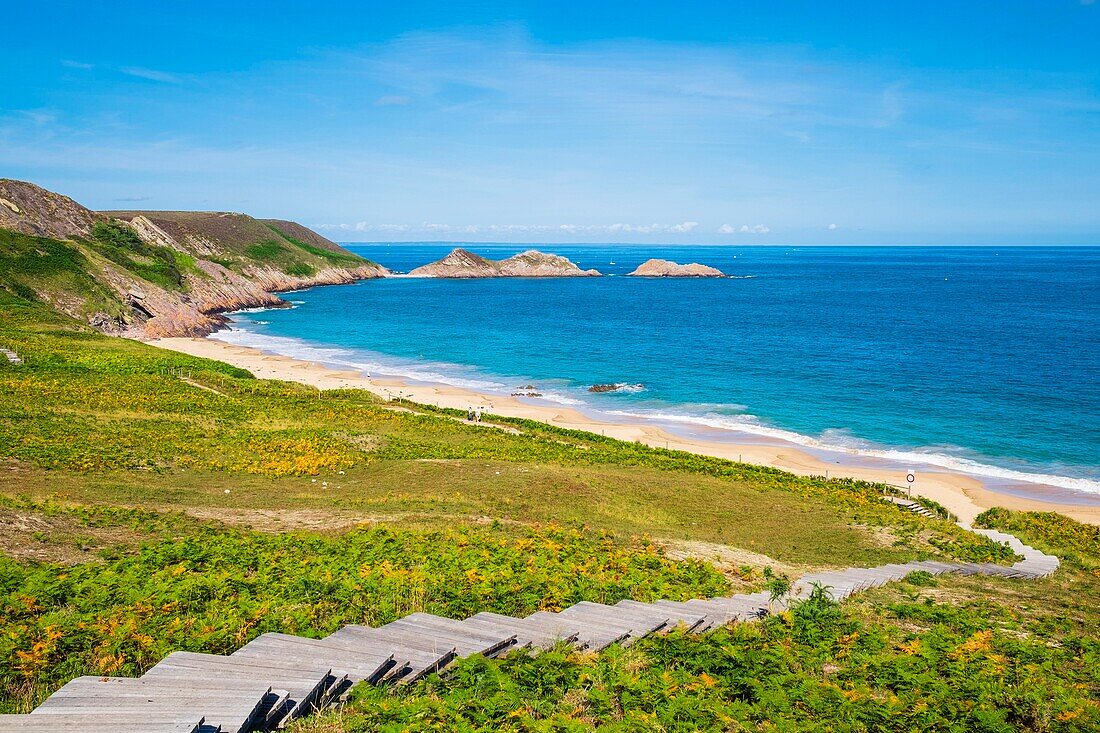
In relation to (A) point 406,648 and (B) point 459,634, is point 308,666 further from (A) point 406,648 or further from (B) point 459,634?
(B) point 459,634

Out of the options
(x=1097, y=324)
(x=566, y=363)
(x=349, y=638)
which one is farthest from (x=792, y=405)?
(x=1097, y=324)

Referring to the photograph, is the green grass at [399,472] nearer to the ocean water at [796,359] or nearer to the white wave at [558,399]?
the white wave at [558,399]

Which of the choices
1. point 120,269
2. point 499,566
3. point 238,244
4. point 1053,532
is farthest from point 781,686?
point 238,244

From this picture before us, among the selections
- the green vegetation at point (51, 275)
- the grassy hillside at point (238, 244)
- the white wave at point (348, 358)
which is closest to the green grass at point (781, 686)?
the white wave at point (348, 358)

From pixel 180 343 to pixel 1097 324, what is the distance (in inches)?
4858

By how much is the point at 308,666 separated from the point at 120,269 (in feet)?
328

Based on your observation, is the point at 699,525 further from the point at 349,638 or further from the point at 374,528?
the point at 349,638

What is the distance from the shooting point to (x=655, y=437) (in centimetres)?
4728

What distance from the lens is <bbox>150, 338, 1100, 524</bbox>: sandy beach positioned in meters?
35.8

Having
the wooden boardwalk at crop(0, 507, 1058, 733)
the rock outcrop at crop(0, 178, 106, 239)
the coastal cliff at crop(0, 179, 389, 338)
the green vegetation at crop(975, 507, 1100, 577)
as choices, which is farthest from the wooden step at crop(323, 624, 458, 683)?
the rock outcrop at crop(0, 178, 106, 239)

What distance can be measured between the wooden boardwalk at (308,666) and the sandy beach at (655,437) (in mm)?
26783

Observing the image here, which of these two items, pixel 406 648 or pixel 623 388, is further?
→ pixel 623 388

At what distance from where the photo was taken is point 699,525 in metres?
25.0

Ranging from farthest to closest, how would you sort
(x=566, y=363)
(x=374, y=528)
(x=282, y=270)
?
(x=282, y=270) < (x=566, y=363) < (x=374, y=528)
